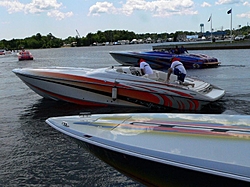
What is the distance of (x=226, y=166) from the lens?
3580mm

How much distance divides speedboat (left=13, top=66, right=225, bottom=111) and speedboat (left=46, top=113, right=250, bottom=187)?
5850 mm

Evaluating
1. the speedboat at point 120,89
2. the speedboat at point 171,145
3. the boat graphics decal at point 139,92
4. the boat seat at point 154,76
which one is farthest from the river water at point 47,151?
the boat seat at point 154,76

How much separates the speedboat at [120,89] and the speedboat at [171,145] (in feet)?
19.2

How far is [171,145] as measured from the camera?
4.15 metres

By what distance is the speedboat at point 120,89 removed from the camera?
11266 millimetres

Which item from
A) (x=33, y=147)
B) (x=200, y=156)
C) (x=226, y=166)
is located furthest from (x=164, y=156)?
(x=33, y=147)

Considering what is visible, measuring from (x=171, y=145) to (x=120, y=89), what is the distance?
762 centimetres

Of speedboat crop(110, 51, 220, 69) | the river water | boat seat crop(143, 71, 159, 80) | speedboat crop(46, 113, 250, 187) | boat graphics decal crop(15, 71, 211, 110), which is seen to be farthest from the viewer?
speedboat crop(110, 51, 220, 69)

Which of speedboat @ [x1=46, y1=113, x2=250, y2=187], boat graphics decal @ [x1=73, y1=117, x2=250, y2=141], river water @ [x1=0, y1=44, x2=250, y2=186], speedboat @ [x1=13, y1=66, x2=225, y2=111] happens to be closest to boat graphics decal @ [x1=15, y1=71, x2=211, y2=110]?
speedboat @ [x1=13, y1=66, x2=225, y2=111]

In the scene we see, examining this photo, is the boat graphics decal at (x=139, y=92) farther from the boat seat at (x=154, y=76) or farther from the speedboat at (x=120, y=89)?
the boat seat at (x=154, y=76)

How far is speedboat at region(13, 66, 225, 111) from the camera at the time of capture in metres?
11.3

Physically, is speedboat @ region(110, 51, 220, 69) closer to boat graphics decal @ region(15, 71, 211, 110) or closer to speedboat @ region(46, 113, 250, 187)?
boat graphics decal @ region(15, 71, 211, 110)

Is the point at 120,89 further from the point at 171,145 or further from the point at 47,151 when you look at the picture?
the point at 171,145

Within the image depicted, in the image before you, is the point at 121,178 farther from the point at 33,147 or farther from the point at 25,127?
the point at 25,127
